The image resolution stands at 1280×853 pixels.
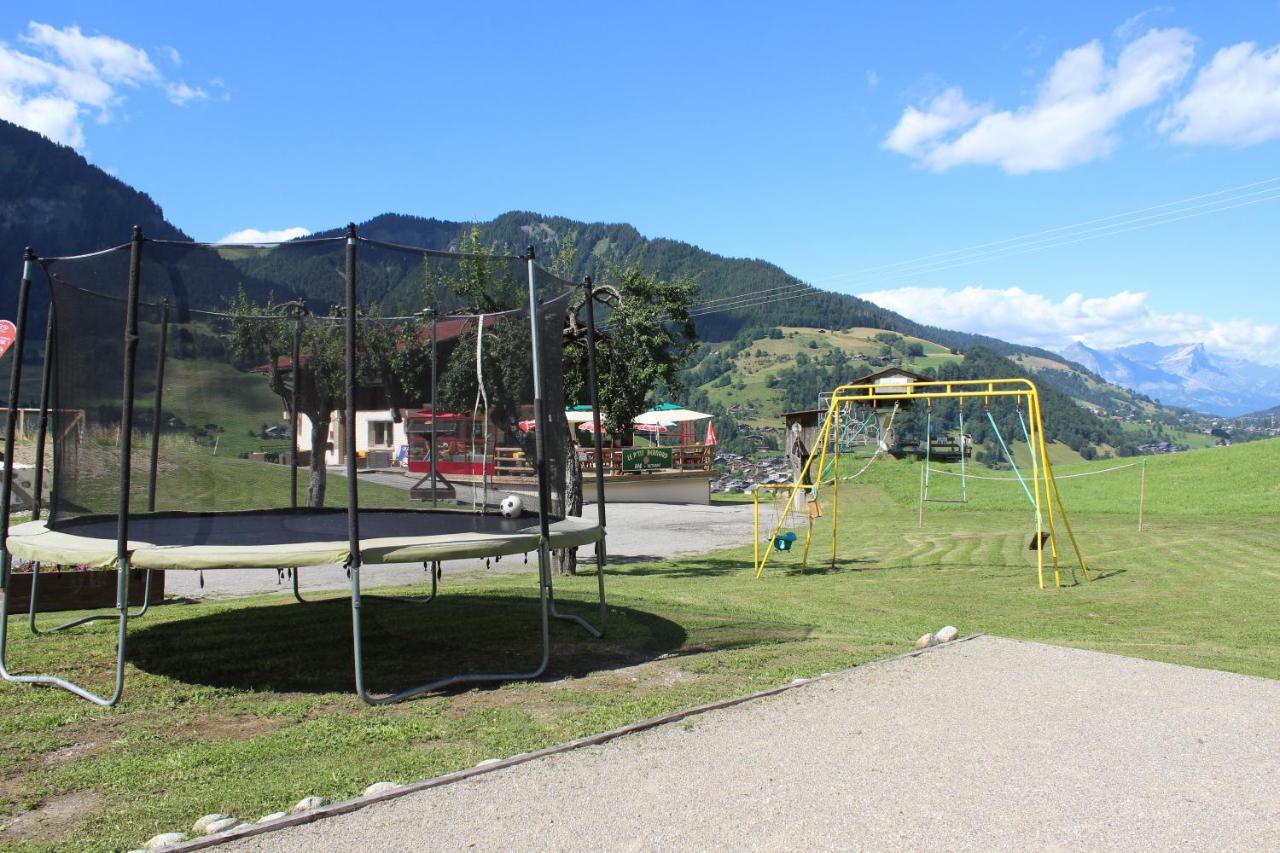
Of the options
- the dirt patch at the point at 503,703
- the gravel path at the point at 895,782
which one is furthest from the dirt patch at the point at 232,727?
the gravel path at the point at 895,782

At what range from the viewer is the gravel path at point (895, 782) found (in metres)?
3.51

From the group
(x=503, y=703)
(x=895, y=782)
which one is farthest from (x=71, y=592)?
(x=895, y=782)

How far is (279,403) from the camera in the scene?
7605 millimetres

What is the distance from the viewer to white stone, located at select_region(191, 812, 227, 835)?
348 centimetres

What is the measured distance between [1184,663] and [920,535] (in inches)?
487

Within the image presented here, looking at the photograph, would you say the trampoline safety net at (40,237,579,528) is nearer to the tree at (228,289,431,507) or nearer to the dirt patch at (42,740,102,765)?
the tree at (228,289,431,507)

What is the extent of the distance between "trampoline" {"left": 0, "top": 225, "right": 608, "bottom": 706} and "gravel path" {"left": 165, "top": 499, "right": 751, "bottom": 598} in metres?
3.28

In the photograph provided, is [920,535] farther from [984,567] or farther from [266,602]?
[266,602]

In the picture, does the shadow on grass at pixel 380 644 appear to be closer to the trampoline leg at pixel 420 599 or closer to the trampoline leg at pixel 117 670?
the trampoline leg at pixel 420 599

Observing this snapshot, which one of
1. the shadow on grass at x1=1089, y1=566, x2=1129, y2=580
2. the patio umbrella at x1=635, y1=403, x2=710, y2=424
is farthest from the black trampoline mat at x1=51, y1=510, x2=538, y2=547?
the patio umbrella at x1=635, y1=403, x2=710, y2=424

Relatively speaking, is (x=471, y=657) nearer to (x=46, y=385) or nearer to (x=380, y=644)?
(x=380, y=644)

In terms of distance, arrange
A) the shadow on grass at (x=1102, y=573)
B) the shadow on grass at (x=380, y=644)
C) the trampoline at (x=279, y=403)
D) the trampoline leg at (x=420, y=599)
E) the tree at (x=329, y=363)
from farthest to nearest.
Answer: the shadow on grass at (x=1102, y=573) < the trampoline leg at (x=420, y=599) < the tree at (x=329, y=363) < the shadow on grass at (x=380, y=644) < the trampoline at (x=279, y=403)

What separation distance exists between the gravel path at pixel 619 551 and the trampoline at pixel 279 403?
10.7ft

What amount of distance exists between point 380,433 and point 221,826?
14.9 ft
